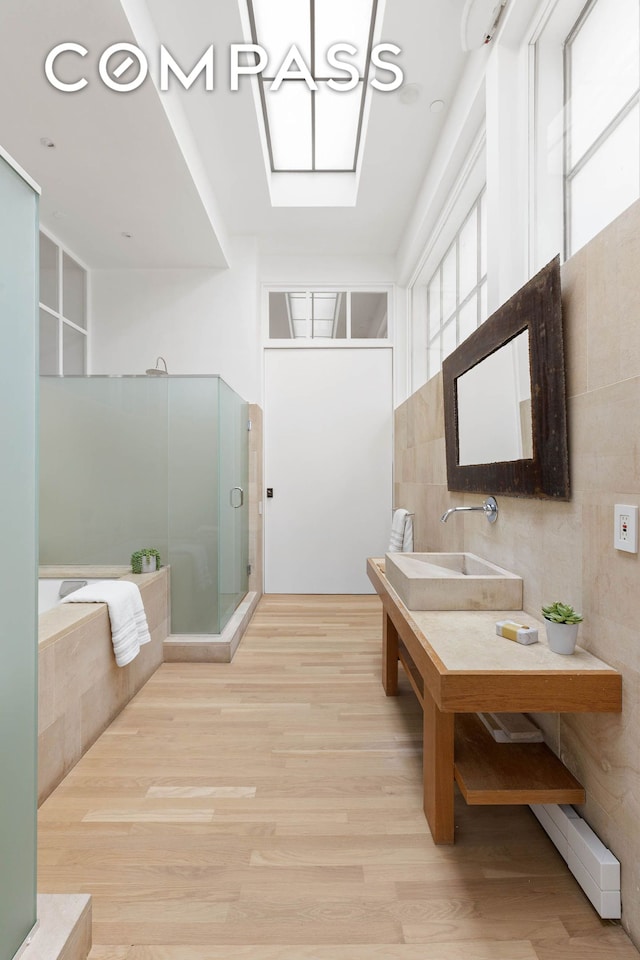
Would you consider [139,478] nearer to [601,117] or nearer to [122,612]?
[122,612]

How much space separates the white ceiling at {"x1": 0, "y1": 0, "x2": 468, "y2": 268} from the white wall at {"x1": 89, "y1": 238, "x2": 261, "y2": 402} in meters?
0.16

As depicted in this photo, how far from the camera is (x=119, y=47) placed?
1974 millimetres

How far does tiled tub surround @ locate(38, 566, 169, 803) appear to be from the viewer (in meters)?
1.62

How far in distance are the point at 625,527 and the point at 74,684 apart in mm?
1809

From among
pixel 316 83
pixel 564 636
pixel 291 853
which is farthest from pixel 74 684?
pixel 316 83

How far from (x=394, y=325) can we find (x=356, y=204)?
3.57 ft

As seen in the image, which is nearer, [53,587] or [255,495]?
[53,587]

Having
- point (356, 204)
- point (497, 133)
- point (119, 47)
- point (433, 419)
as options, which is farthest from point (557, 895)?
point (356, 204)

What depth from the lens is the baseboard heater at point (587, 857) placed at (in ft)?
3.74

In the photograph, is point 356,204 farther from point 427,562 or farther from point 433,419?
point 427,562

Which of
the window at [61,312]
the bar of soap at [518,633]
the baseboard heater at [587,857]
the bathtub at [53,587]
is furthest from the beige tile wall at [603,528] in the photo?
the window at [61,312]

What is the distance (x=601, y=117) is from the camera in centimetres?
150

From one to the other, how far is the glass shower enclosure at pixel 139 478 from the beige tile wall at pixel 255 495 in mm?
1074

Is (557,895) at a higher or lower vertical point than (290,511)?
lower
